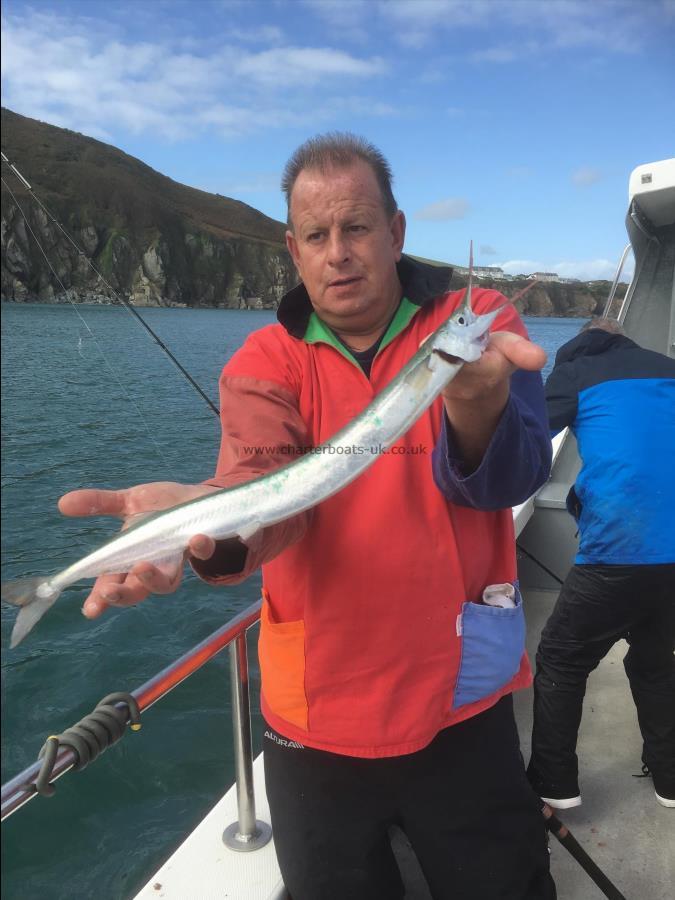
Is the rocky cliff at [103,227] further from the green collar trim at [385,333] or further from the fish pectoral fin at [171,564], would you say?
the fish pectoral fin at [171,564]

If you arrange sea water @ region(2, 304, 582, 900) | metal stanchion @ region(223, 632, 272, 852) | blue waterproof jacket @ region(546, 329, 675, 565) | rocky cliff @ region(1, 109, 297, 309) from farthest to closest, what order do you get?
1. sea water @ region(2, 304, 582, 900)
2. blue waterproof jacket @ region(546, 329, 675, 565)
3. metal stanchion @ region(223, 632, 272, 852)
4. rocky cliff @ region(1, 109, 297, 309)

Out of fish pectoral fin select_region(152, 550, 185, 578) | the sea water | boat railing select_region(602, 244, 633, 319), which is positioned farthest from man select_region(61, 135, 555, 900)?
boat railing select_region(602, 244, 633, 319)

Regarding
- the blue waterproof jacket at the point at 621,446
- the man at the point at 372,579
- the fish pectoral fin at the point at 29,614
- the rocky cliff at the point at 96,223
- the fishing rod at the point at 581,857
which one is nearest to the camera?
the fish pectoral fin at the point at 29,614

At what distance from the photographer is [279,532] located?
2.09 meters

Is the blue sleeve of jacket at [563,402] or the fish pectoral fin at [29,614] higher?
the blue sleeve of jacket at [563,402]

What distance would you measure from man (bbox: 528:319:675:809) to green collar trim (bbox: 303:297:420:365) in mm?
1916

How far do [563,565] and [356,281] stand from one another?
4658mm

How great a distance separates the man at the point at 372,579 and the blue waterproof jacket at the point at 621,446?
147 cm

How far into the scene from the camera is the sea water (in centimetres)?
430

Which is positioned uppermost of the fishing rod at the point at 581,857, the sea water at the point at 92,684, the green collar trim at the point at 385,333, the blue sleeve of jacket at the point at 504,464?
the green collar trim at the point at 385,333

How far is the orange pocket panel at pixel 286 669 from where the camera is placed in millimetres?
Answer: 2217

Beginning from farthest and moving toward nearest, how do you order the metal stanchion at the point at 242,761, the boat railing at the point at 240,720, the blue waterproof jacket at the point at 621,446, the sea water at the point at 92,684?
the sea water at the point at 92,684
the blue waterproof jacket at the point at 621,446
the metal stanchion at the point at 242,761
the boat railing at the point at 240,720

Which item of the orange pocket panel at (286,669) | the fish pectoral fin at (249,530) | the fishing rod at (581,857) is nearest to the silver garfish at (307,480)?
the fish pectoral fin at (249,530)

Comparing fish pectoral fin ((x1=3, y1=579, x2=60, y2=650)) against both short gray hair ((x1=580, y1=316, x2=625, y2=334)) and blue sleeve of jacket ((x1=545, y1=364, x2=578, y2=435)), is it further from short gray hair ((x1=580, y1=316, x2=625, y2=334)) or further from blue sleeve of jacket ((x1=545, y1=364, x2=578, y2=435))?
short gray hair ((x1=580, y1=316, x2=625, y2=334))
